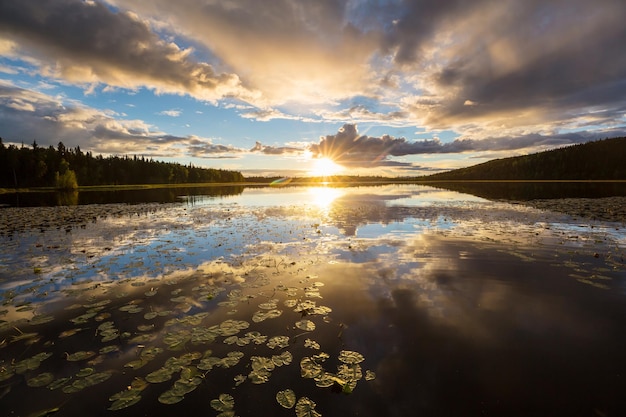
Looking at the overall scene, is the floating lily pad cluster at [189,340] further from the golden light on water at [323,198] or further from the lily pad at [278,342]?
the golden light on water at [323,198]

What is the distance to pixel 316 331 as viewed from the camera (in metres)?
7.95

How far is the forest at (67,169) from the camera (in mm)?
118938

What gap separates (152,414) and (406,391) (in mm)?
4975

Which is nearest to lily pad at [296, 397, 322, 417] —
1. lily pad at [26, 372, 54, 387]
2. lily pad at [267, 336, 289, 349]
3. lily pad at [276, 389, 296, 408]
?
lily pad at [276, 389, 296, 408]

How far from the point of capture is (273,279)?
12141mm

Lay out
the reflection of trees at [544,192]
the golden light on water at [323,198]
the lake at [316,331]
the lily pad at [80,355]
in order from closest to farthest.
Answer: the lake at [316,331]
the lily pad at [80,355]
the golden light on water at [323,198]
the reflection of trees at [544,192]

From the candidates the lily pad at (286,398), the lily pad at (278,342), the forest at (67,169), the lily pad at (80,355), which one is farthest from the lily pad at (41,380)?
the forest at (67,169)

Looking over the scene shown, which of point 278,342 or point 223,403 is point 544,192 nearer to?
point 278,342

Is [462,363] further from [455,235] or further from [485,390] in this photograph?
[455,235]

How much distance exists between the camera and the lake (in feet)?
18.0

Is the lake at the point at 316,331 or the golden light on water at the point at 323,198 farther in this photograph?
the golden light on water at the point at 323,198

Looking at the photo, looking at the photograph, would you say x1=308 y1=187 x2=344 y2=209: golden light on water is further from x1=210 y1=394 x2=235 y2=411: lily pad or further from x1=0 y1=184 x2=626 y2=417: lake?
x1=210 y1=394 x2=235 y2=411: lily pad

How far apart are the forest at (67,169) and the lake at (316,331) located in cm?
13098

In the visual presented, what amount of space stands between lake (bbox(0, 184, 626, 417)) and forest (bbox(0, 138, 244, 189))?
131m
